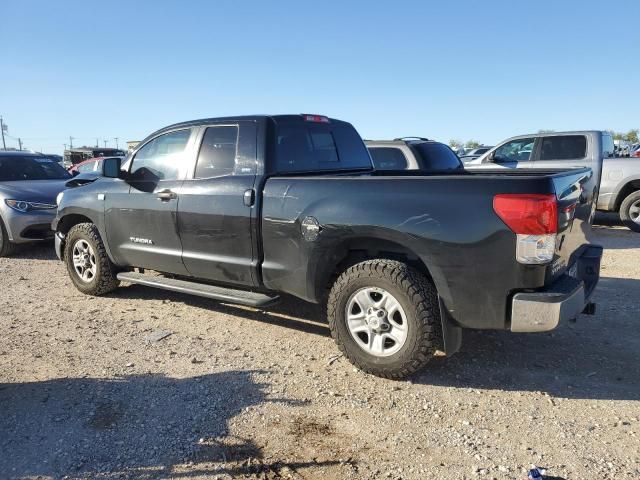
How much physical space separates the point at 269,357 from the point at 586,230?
2.68 m

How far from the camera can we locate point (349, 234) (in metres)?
3.72

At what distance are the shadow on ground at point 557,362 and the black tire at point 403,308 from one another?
0.29m

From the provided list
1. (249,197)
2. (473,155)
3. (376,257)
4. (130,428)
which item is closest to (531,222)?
(376,257)

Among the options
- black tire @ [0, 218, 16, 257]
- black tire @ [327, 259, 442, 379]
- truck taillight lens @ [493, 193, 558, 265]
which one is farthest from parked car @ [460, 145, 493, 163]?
truck taillight lens @ [493, 193, 558, 265]

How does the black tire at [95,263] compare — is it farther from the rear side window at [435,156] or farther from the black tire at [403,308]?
the rear side window at [435,156]

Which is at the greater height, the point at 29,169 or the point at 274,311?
the point at 29,169

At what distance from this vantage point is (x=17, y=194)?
27.1ft

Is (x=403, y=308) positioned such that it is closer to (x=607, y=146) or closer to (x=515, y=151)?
(x=515, y=151)

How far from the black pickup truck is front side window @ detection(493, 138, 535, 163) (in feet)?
21.7

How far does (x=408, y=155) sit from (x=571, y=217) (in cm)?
464

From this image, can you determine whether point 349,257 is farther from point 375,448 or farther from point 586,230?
point 586,230

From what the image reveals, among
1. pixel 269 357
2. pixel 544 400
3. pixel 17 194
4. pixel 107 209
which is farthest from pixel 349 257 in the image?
pixel 17 194

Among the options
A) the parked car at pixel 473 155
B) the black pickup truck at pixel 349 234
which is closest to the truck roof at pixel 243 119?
the black pickup truck at pixel 349 234

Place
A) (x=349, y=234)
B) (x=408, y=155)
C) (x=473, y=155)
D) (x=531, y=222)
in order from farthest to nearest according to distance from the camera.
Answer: (x=473, y=155), (x=408, y=155), (x=349, y=234), (x=531, y=222)
